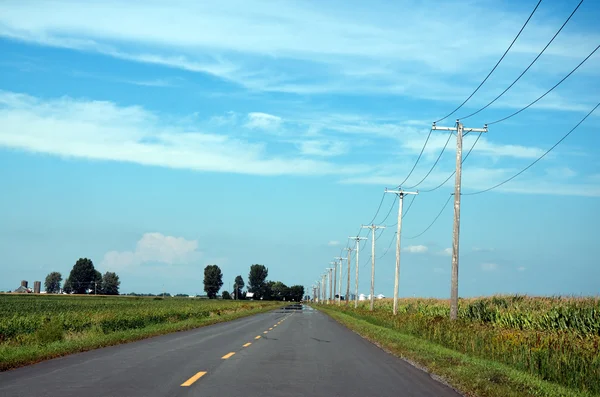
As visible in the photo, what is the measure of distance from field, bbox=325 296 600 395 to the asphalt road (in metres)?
2.93

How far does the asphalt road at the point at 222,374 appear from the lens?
12.2 meters

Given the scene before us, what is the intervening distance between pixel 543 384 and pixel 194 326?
28078mm

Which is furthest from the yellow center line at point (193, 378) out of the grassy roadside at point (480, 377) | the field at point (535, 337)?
the field at point (535, 337)

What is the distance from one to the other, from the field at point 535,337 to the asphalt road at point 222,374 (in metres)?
2.93

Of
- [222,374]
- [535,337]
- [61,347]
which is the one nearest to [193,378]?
[222,374]

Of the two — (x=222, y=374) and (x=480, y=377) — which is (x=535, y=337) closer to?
(x=480, y=377)

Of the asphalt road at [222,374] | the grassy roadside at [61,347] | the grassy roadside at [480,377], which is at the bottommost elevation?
the grassy roadside at [61,347]

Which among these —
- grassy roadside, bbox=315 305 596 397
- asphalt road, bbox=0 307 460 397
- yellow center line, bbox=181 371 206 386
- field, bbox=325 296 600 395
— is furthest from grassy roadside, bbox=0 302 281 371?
field, bbox=325 296 600 395

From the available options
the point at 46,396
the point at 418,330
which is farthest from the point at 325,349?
the point at 46,396

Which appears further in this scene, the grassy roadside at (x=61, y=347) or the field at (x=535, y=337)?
the grassy roadside at (x=61, y=347)

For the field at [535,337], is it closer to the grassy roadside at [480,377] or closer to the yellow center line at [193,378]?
the grassy roadside at [480,377]

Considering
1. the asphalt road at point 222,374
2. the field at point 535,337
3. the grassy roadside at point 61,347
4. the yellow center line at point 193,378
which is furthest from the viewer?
the grassy roadside at point 61,347

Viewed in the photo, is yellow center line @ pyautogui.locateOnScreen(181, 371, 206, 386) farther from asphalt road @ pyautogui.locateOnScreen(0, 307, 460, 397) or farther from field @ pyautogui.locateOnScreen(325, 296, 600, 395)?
field @ pyautogui.locateOnScreen(325, 296, 600, 395)

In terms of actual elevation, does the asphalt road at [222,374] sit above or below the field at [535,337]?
below
